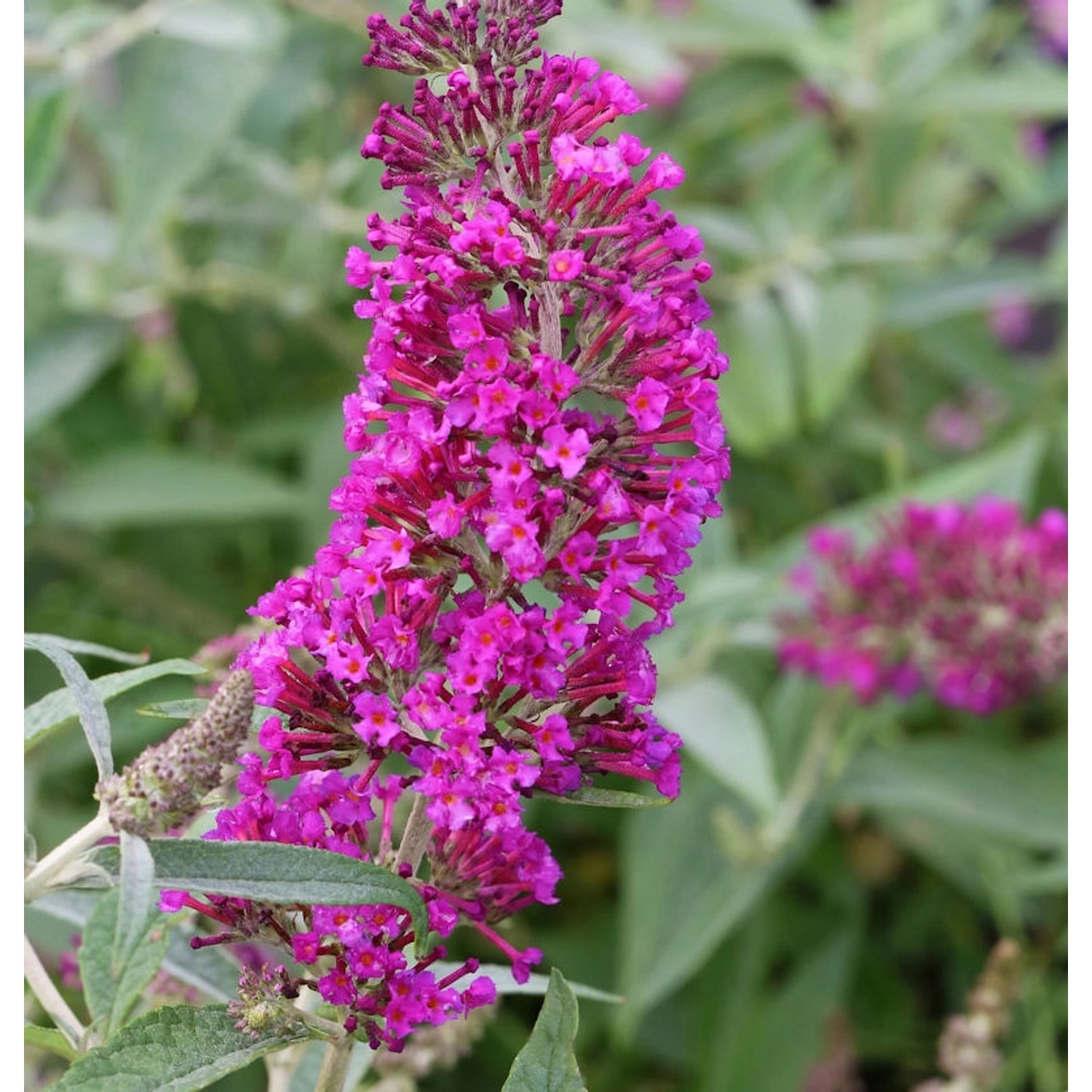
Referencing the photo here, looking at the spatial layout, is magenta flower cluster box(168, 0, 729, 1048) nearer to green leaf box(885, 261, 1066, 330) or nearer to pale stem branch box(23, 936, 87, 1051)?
pale stem branch box(23, 936, 87, 1051)

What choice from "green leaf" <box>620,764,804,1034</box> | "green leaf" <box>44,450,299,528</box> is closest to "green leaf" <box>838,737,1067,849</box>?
"green leaf" <box>620,764,804,1034</box>

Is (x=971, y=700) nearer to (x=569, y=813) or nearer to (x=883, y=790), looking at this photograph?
(x=883, y=790)

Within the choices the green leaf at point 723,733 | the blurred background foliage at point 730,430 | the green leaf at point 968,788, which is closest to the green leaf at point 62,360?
the blurred background foliage at point 730,430

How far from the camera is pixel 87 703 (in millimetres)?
571

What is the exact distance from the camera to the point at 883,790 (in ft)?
4.87

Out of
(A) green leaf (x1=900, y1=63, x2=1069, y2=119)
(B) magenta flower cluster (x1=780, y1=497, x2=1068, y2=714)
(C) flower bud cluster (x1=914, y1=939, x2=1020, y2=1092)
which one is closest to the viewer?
(C) flower bud cluster (x1=914, y1=939, x2=1020, y2=1092)

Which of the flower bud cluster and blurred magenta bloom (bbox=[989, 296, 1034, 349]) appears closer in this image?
the flower bud cluster

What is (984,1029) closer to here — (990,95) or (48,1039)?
(48,1039)

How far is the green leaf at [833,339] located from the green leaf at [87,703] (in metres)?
1.20

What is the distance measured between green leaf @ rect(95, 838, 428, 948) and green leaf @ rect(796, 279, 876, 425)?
1.22 metres

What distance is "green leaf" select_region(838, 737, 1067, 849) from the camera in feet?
4.82

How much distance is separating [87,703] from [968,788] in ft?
3.78

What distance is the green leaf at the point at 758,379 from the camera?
1.69 m
